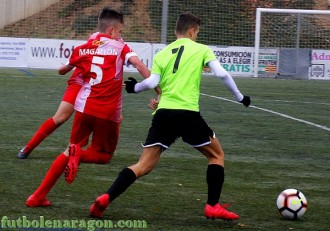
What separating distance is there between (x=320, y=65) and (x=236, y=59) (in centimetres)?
331

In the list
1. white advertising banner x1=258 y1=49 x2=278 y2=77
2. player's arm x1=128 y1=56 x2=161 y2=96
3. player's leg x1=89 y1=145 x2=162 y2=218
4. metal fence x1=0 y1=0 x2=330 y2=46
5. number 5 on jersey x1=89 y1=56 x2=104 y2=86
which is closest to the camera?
player's leg x1=89 y1=145 x2=162 y2=218

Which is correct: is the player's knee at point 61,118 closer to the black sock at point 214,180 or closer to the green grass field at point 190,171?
the green grass field at point 190,171

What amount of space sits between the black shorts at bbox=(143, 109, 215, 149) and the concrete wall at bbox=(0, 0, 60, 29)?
35232 millimetres

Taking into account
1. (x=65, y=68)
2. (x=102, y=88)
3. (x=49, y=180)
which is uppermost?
(x=65, y=68)

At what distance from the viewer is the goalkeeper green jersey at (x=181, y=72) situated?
6.86 m

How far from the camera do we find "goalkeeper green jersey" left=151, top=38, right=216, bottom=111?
686cm

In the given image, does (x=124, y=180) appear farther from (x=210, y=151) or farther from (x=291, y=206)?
(x=291, y=206)

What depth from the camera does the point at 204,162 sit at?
10.3 metres

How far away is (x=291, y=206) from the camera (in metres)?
Result: 7.05

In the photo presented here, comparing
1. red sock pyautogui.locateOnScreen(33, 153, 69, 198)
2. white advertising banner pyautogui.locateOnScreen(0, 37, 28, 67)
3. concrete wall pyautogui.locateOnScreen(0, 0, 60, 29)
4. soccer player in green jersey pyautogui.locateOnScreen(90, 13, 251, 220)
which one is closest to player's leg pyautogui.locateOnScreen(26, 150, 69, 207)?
red sock pyautogui.locateOnScreen(33, 153, 69, 198)

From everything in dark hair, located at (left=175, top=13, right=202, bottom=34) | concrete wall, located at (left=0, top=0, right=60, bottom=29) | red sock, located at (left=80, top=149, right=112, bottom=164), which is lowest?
red sock, located at (left=80, top=149, right=112, bottom=164)

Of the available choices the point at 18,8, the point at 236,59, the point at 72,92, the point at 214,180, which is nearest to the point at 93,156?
the point at 214,180

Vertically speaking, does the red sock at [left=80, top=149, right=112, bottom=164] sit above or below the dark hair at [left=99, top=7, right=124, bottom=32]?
below

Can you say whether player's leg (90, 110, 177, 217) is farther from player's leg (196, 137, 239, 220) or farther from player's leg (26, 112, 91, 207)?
player's leg (26, 112, 91, 207)
